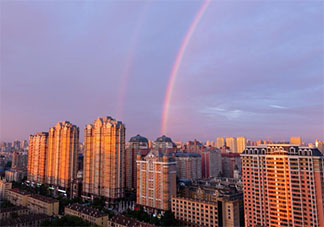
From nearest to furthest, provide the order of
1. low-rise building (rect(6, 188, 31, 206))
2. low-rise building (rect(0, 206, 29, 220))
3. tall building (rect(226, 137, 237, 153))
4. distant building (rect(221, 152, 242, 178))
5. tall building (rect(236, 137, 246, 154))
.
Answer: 1. low-rise building (rect(0, 206, 29, 220))
2. low-rise building (rect(6, 188, 31, 206))
3. distant building (rect(221, 152, 242, 178))
4. tall building (rect(236, 137, 246, 154))
5. tall building (rect(226, 137, 237, 153))

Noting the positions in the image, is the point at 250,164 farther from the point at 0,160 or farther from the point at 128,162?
the point at 0,160

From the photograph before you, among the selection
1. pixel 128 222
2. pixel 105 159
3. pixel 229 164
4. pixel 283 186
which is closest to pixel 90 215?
pixel 128 222

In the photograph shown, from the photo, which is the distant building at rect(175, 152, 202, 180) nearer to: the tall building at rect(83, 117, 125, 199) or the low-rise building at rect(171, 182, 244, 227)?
the tall building at rect(83, 117, 125, 199)

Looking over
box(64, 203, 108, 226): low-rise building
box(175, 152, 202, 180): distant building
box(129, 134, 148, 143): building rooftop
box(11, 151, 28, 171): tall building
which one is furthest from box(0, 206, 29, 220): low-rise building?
box(11, 151, 28, 171): tall building

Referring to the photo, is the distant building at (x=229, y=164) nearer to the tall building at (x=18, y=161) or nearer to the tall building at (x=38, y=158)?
the tall building at (x=38, y=158)

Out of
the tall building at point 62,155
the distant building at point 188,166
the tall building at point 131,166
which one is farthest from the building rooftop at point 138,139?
the tall building at point 62,155
